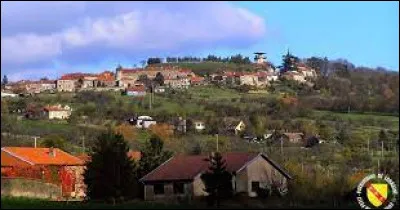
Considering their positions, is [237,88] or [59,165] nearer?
[59,165]

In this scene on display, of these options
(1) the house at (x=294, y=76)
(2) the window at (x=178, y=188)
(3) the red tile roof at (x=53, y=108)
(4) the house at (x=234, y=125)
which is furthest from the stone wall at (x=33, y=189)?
(3) the red tile roof at (x=53, y=108)

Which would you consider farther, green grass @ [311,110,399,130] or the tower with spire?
the tower with spire

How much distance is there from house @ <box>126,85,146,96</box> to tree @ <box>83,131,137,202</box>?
2834 inches

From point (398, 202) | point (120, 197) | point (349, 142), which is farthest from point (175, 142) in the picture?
point (398, 202)

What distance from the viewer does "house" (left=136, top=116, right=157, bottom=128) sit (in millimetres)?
90062

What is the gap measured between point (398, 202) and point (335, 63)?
3606 centimetres

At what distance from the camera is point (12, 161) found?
161 ft

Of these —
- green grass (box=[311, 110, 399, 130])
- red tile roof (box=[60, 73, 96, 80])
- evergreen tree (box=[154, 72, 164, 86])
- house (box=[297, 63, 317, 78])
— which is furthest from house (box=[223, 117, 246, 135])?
red tile roof (box=[60, 73, 96, 80])

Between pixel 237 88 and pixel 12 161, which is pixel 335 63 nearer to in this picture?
pixel 12 161

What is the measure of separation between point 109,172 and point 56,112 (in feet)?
189

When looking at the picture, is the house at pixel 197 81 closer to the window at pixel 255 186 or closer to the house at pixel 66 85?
the house at pixel 66 85

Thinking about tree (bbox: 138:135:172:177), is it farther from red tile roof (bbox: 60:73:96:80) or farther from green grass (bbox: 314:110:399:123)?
red tile roof (bbox: 60:73:96:80)

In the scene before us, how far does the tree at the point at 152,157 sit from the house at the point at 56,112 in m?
44.0

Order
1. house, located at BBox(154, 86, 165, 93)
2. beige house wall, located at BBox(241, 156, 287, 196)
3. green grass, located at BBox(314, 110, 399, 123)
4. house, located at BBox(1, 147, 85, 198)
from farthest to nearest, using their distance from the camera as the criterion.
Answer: house, located at BBox(154, 86, 165, 93)
green grass, located at BBox(314, 110, 399, 123)
house, located at BBox(1, 147, 85, 198)
beige house wall, located at BBox(241, 156, 287, 196)
